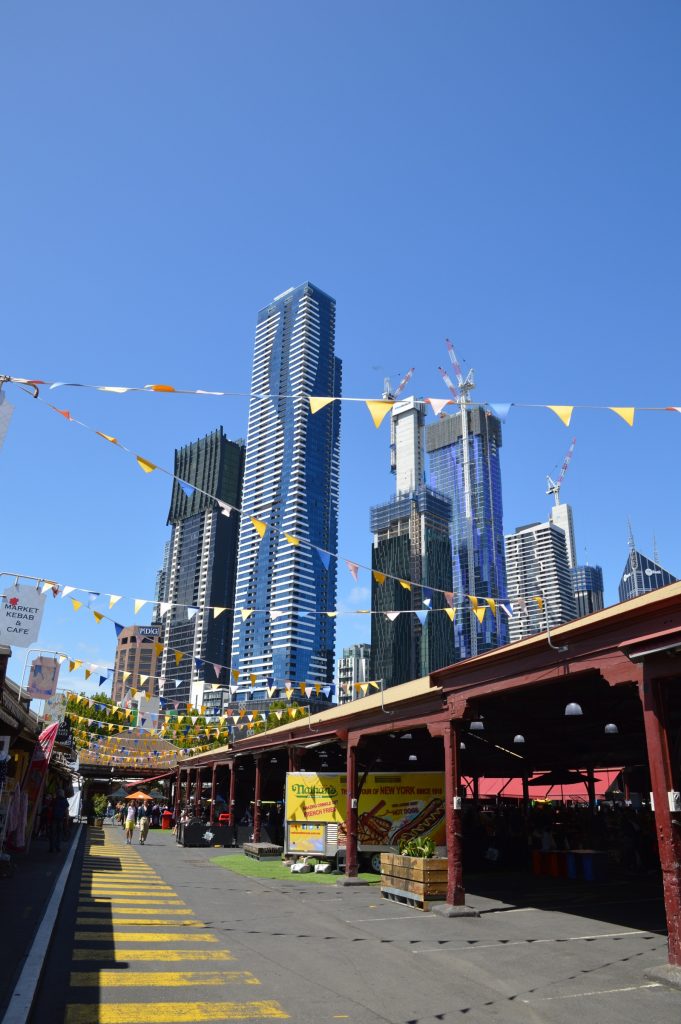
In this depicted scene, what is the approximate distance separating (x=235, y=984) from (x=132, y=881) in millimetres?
12285

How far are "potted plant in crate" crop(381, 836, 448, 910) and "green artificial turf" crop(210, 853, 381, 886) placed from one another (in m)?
3.71

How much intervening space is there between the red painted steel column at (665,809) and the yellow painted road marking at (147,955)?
6120 millimetres

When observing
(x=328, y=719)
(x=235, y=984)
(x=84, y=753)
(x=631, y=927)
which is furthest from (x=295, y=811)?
(x=84, y=753)

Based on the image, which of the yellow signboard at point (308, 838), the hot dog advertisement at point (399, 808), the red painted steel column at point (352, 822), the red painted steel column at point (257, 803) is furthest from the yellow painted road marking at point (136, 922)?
the red painted steel column at point (257, 803)

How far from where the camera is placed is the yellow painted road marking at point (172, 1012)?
6.97 metres

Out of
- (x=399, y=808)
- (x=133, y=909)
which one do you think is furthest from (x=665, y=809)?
(x=399, y=808)

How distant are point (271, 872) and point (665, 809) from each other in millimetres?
16355

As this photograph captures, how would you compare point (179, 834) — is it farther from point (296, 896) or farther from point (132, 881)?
point (296, 896)

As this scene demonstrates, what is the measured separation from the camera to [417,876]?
1512 centimetres

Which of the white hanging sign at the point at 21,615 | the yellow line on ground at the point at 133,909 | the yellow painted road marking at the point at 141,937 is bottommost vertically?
the yellow line on ground at the point at 133,909

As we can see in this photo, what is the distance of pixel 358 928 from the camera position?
1273cm

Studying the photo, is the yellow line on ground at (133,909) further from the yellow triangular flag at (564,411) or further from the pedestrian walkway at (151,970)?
the yellow triangular flag at (564,411)

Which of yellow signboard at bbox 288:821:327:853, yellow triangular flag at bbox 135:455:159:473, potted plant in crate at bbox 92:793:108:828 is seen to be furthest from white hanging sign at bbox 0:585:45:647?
potted plant in crate at bbox 92:793:108:828

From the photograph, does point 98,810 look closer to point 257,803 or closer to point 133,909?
point 257,803
